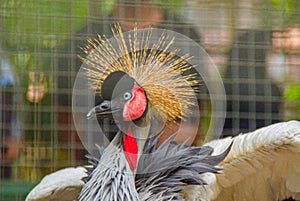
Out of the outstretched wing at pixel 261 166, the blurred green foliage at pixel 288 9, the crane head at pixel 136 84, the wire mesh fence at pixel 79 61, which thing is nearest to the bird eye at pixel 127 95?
the crane head at pixel 136 84

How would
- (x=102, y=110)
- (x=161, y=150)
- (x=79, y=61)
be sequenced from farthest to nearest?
1. (x=79, y=61)
2. (x=161, y=150)
3. (x=102, y=110)

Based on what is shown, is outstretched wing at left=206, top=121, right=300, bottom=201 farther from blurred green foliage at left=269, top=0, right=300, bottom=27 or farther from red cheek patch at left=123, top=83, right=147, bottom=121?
blurred green foliage at left=269, top=0, right=300, bottom=27

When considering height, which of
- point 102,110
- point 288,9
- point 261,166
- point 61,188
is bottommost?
point 61,188

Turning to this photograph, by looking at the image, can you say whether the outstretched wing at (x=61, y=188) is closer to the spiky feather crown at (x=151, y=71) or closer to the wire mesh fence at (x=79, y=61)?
the spiky feather crown at (x=151, y=71)

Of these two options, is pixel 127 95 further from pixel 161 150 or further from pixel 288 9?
pixel 288 9

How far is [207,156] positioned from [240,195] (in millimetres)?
200

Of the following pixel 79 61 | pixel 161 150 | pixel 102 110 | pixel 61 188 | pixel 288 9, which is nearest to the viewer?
pixel 102 110

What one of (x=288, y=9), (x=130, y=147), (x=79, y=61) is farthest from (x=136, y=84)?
(x=288, y=9)

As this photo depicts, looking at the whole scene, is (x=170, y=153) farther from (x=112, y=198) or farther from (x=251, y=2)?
(x=251, y=2)

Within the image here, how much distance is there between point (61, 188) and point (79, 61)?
0.81m

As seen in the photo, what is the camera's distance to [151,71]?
2.08 meters

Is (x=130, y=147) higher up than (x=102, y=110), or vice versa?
(x=102, y=110)

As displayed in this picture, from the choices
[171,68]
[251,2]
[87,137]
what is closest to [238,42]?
[251,2]

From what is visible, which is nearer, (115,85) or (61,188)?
(115,85)
